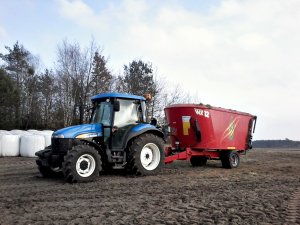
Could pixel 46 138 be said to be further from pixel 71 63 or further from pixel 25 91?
pixel 25 91

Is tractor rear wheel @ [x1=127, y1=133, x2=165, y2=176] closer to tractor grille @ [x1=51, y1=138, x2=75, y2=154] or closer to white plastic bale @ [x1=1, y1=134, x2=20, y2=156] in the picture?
tractor grille @ [x1=51, y1=138, x2=75, y2=154]

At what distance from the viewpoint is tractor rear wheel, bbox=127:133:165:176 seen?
31.8 ft

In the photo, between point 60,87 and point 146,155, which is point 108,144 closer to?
point 146,155

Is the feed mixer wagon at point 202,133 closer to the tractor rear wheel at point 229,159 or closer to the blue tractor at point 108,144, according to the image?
the tractor rear wheel at point 229,159

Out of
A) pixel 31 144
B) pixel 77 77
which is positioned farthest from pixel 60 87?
pixel 31 144

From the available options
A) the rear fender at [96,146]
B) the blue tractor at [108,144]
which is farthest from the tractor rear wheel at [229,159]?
the rear fender at [96,146]

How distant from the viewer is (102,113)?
10.0 metres

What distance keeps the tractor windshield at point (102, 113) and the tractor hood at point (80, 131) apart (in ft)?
0.82

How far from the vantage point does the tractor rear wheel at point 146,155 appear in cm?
970

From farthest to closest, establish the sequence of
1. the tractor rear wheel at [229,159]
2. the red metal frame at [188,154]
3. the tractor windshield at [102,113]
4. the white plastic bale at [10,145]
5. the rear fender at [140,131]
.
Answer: the white plastic bale at [10,145]
the tractor rear wheel at [229,159]
the red metal frame at [188,154]
the tractor windshield at [102,113]
the rear fender at [140,131]

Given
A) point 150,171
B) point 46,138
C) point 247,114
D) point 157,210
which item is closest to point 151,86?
point 46,138

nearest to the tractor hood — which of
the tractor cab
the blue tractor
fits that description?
the blue tractor

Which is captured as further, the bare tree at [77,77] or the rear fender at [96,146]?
the bare tree at [77,77]

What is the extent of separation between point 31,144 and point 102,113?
9.16 metres
